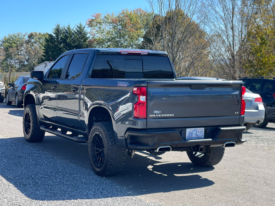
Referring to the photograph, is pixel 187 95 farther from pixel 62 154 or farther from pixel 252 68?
pixel 252 68

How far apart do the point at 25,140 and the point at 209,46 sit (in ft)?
60.8

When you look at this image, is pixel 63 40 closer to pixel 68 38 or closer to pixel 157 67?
pixel 68 38

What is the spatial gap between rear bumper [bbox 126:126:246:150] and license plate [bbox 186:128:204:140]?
0.05 m

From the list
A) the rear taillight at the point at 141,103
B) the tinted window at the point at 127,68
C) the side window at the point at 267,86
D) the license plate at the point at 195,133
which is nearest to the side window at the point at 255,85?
the side window at the point at 267,86

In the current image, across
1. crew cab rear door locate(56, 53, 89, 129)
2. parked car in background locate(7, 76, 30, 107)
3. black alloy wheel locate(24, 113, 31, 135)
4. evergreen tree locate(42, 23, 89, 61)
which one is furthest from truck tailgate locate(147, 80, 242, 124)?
evergreen tree locate(42, 23, 89, 61)

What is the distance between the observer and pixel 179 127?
477 centimetres

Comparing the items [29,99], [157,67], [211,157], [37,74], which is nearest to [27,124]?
[29,99]

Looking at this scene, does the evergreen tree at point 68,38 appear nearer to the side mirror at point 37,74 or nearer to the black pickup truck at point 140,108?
the side mirror at point 37,74

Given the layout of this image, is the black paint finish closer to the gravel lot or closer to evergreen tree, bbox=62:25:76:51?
the gravel lot

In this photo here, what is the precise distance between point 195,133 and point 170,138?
45 cm

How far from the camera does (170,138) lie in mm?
4664

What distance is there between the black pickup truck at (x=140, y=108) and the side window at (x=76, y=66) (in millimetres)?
24

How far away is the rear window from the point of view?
618cm

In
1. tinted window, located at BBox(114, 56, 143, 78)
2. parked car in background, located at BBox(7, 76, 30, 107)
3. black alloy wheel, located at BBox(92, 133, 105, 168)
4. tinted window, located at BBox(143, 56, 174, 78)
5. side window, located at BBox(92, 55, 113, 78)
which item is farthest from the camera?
parked car in background, located at BBox(7, 76, 30, 107)
